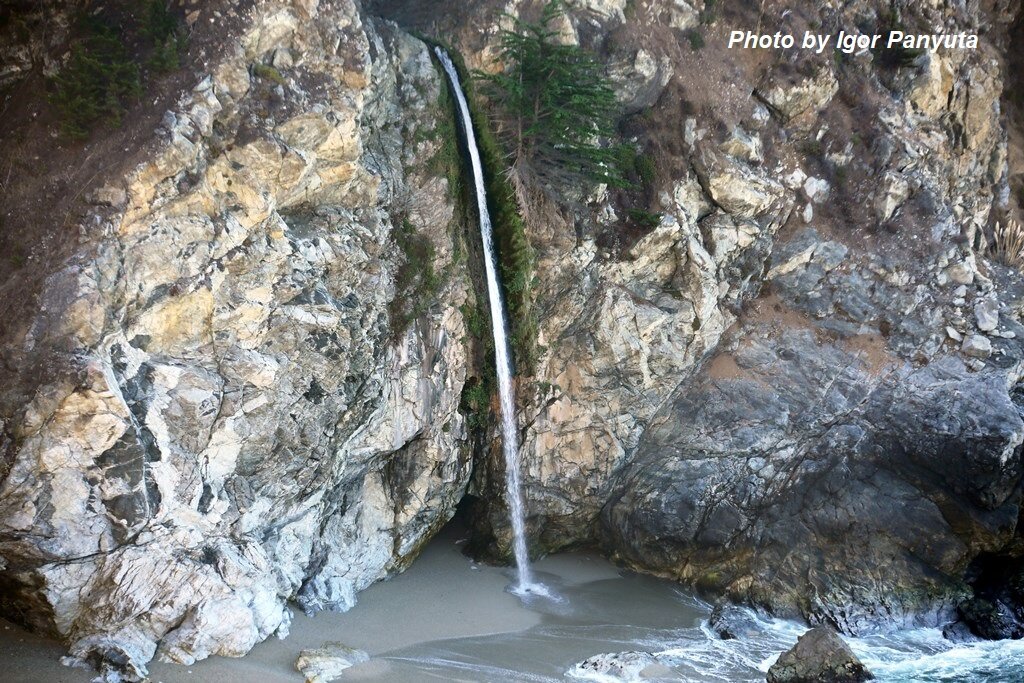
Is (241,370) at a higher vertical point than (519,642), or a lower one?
higher

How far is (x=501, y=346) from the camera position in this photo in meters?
13.5

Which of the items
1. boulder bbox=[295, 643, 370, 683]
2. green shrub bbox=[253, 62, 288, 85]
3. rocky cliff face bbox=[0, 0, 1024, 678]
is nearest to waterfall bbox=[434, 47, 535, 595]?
rocky cliff face bbox=[0, 0, 1024, 678]

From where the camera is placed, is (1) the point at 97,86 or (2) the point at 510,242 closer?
(1) the point at 97,86

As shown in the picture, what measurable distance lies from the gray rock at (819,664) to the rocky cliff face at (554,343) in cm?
215

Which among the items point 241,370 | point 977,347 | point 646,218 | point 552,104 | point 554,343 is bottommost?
point 241,370

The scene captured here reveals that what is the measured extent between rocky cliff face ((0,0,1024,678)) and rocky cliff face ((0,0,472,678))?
0.04 metres

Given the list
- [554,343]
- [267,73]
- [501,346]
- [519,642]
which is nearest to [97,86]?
[267,73]

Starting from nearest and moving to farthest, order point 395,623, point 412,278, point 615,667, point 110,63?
point 110,63 < point 615,667 < point 395,623 < point 412,278

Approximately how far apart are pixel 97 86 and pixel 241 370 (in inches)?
163

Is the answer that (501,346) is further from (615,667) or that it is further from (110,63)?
(110,63)

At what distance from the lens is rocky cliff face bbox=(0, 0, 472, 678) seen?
9148 millimetres

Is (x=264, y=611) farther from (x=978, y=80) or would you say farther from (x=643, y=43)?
(x=978, y=80)

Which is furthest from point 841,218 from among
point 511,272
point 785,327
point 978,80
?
point 511,272

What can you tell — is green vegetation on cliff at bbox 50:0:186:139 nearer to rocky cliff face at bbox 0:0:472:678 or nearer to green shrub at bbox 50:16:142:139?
green shrub at bbox 50:16:142:139
